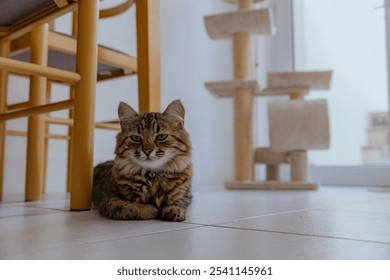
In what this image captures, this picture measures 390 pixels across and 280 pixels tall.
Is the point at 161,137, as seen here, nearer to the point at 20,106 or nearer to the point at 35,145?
the point at 35,145

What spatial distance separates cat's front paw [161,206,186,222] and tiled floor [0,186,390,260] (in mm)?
21

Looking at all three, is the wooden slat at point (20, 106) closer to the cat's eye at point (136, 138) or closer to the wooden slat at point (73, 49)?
the wooden slat at point (73, 49)

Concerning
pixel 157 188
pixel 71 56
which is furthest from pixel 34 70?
pixel 71 56

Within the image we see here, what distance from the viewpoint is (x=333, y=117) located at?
122 inches

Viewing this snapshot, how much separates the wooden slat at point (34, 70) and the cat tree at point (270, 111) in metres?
1.31

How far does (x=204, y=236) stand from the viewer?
0.70m

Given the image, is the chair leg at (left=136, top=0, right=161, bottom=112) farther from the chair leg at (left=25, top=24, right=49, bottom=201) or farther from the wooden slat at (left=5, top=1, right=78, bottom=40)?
the chair leg at (left=25, top=24, right=49, bottom=201)

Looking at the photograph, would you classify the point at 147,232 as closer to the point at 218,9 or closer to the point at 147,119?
the point at 147,119

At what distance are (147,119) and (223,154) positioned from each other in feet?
7.13

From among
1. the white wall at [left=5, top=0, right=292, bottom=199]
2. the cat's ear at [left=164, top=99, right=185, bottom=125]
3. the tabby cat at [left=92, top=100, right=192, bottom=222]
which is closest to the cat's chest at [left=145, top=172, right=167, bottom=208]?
the tabby cat at [left=92, top=100, right=192, bottom=222]

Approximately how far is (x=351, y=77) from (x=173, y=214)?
2.47 meters

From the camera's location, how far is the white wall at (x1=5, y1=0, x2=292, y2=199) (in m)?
2.10

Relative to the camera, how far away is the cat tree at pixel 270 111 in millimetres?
2125

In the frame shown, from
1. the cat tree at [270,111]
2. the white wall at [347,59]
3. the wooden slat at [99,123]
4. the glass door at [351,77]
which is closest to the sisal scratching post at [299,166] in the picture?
the cat tree at [270,111]
